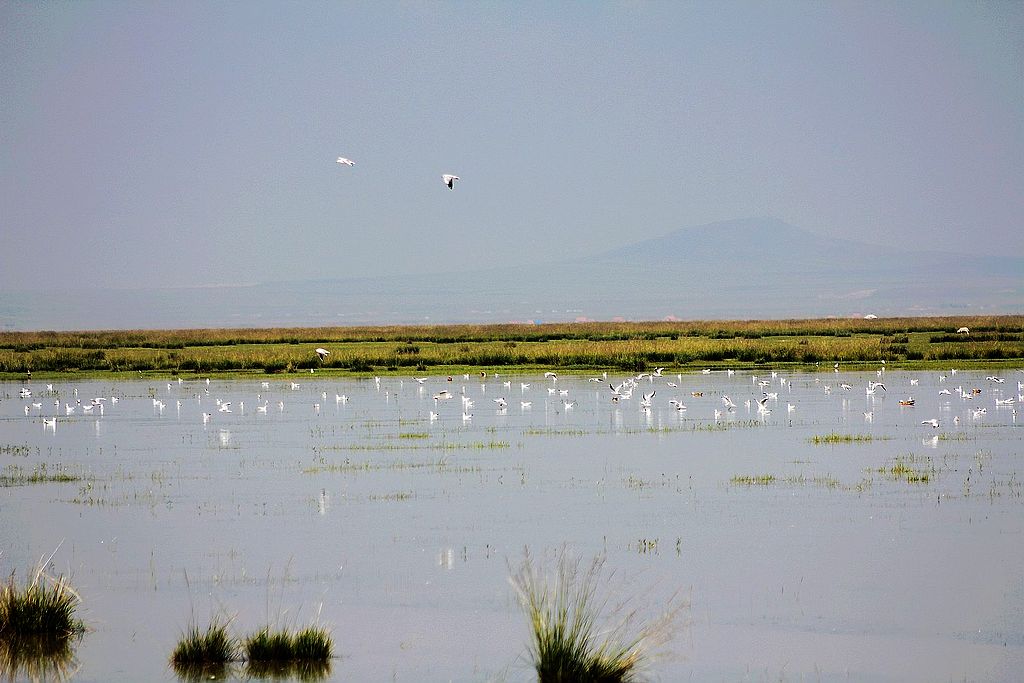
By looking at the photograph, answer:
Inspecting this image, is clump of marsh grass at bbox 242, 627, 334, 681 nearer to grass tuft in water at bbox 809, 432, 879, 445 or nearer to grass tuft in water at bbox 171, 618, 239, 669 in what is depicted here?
grass tuft in water at bbox 171, 618, 239, 669

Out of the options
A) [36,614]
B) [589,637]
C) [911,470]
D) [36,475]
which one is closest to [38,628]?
[36,614]

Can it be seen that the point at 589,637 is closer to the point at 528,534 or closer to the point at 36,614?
the point at 36,614

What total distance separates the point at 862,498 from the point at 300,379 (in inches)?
1443

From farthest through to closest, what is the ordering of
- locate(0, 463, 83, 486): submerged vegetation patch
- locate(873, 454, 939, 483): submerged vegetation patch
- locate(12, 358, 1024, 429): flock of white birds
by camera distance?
locate(12, 358, 1024, 429): flock of white birds, locate(0, 463, 83, 486): submerged vegetation patch, locate(873, 454, 939, 483): submerged vegetation patch

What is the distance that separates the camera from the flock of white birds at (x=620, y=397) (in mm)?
35094

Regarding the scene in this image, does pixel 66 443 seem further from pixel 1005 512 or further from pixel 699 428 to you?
pixel 1005 512

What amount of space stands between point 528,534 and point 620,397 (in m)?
22.5

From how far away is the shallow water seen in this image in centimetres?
1228

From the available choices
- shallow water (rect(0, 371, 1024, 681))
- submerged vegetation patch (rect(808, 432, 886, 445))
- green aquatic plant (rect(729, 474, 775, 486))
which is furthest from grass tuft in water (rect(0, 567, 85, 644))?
submerged vegetation patch (rect(808, 432, 886, 445))

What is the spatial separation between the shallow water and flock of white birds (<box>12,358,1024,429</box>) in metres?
2.79

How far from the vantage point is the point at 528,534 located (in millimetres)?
Answer: 16844

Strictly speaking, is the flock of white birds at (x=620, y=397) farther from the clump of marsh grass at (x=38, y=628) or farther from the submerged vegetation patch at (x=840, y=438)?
the clump of marsh grass at (x=38, y=628)

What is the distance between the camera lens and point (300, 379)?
53750 millimetres

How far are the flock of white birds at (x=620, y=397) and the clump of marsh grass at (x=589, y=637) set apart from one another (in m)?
17.6
